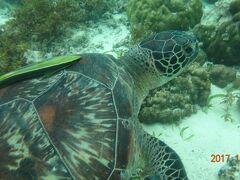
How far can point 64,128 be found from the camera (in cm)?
204

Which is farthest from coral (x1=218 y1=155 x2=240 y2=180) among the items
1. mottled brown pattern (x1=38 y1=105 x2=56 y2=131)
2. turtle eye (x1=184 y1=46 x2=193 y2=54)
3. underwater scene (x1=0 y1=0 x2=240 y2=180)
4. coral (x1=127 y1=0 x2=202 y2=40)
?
coral (x1=127 y1=0 x2=202 y2=40)

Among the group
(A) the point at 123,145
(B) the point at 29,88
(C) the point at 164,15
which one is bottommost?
(A) the point at 123,145

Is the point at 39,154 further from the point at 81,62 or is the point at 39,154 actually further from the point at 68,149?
the point at 81,62

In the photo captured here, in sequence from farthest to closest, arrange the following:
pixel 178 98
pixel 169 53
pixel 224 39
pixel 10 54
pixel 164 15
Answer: pixel 164 15
pixel 224 39
pixel 10 54
pixel 178 98
pixel 169 53

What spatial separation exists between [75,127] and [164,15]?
3.33m

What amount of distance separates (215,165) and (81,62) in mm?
1913

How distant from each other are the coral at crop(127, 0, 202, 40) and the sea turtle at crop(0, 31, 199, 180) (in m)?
2.05

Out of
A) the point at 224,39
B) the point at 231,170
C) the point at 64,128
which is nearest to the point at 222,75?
the point at 224,39

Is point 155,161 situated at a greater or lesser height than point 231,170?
greater

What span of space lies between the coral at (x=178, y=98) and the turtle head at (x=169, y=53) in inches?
12.5

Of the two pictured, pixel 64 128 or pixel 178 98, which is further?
pixel 178 98

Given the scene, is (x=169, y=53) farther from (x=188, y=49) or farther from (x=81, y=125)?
(x=81, y=125)

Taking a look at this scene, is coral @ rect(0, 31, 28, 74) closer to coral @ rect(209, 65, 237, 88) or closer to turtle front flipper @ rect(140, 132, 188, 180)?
turtle front flipper @ rect(140, 132, 188, 180)

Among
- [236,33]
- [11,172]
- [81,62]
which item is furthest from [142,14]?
[11,172]
